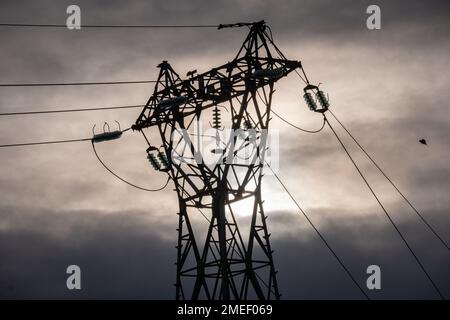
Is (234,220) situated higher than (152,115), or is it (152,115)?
(152,115)

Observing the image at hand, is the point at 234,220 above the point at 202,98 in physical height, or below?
below
